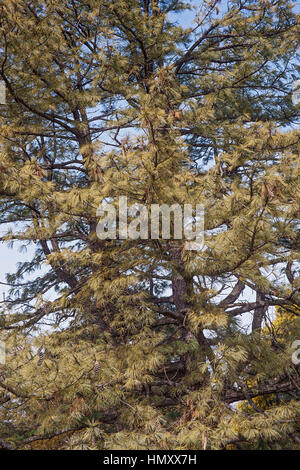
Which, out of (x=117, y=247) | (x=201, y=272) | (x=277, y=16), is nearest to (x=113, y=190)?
(x=117, y=247)

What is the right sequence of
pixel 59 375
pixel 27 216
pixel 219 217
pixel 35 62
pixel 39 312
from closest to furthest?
1. pixel 59 375
2. pixel 219 217
3. pixel 35 62
4. pixel 39 312
5. pixel 27 216

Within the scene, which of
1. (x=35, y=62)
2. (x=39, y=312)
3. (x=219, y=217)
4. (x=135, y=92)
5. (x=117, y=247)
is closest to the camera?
(x=219, y=217)

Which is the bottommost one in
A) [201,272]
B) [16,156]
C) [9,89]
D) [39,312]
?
[39,312]

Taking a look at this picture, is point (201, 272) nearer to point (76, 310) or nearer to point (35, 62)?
point (76, 310)

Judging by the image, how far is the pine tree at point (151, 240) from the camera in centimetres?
379

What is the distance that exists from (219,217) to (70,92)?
2.41 meters

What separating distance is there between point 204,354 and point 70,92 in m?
3.17

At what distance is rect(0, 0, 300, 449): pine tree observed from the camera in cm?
379

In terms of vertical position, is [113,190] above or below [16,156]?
below

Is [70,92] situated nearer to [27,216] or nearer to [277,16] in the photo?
[27,216]

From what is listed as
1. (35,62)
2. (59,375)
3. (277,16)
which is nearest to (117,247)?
(59,375)

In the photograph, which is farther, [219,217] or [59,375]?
[219,217]

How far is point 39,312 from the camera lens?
5.86m

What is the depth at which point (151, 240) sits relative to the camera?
13.6 feet
